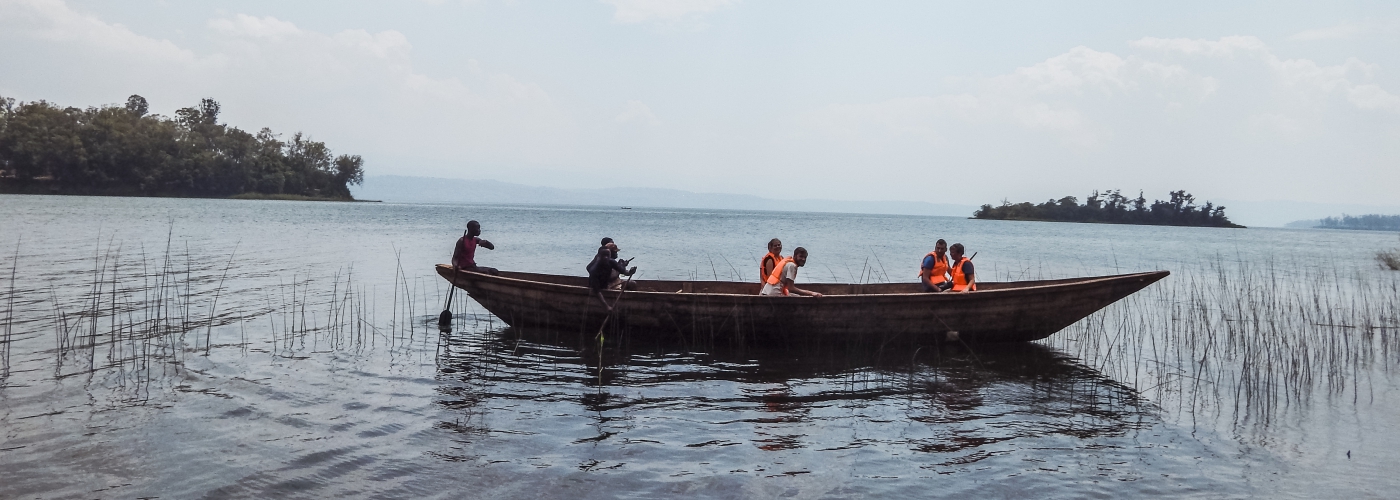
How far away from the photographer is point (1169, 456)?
22.0ft

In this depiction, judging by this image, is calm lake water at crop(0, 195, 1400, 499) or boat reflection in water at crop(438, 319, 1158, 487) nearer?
calm lake water at crop(0, 195, 1400, 499)

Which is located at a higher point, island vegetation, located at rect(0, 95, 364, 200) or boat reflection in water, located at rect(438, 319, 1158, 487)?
island vegetation, located at rect(0, 95, 364, 200)

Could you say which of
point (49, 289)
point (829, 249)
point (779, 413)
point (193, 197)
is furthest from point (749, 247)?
point (193, 197)

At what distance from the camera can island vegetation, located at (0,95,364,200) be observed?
7325cm

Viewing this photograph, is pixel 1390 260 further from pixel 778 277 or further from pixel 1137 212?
pixel 1137 212

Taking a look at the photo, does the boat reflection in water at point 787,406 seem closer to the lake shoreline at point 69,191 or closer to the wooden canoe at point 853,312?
the wooden canoe at point 853,312

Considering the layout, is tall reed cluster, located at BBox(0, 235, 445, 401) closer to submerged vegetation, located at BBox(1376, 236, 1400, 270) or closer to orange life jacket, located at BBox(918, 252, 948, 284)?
orange life jacket, located at BBox(918, 252, 948, 284)

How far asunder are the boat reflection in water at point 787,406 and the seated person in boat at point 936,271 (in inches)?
33.5

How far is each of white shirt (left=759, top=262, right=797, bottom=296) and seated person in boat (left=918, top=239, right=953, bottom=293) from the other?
1.74 m

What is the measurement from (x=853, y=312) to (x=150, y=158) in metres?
89.7

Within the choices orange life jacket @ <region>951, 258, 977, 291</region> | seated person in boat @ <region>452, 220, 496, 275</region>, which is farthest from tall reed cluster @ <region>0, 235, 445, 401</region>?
orange life jacket @ <region>951, 258, 977, 291</region>

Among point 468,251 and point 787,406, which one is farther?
point 468,251

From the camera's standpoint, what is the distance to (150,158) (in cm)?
8244

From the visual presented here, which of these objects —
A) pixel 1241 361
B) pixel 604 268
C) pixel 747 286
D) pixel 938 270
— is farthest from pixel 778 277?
pixel 1241 361
